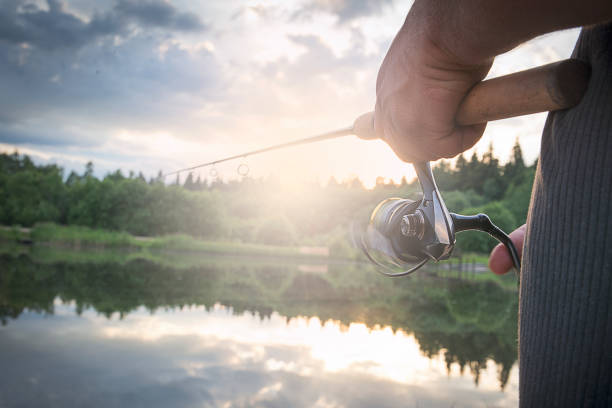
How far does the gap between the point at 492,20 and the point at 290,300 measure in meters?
5.99

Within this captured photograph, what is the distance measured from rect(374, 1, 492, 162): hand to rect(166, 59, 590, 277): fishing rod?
42 millimetres

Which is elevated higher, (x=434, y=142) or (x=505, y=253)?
(x=434, y=142)

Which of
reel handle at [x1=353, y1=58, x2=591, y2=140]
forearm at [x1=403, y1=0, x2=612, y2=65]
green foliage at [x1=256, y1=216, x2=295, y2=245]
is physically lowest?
green foliage at [x1=256, y1=216, x2=295, y2=245]

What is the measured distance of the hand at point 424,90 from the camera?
706 mm

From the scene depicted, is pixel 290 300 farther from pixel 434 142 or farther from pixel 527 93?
pixel 527 93

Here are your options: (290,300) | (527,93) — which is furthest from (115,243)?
(527,93)

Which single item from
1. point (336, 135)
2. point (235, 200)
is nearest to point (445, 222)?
point (336, 135)

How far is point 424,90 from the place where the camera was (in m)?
0.75

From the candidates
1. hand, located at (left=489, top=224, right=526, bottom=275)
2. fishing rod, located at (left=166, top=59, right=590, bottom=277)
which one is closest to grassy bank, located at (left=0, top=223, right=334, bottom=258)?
fishing rod, located at (left=166, top=59, right=590, bottom=277)

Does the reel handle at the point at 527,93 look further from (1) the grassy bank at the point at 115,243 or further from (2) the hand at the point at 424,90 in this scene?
(1) the grassy bank at the point at 115,243

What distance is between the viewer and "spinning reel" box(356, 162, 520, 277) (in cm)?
92

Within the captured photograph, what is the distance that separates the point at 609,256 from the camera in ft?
2.00

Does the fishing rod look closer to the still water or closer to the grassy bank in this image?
the still water

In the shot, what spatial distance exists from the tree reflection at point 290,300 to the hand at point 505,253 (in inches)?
106
